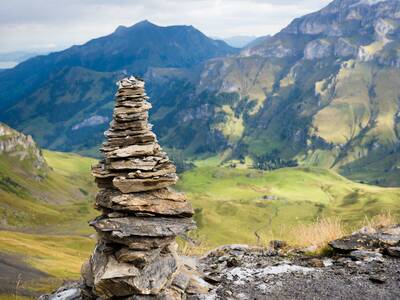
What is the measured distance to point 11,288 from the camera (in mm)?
76188

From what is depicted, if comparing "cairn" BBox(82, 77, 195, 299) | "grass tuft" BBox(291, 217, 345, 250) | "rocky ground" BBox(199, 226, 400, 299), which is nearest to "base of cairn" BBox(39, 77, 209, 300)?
"cairn" BBox(82, 77, 195, 299)

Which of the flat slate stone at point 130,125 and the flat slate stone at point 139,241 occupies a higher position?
the flat slate stone at point 130,125

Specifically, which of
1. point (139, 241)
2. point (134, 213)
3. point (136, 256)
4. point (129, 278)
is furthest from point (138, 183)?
point (129, 278)

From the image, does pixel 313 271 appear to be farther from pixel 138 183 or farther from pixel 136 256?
pixel 138 183

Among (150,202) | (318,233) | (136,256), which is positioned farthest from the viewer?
(318,233)

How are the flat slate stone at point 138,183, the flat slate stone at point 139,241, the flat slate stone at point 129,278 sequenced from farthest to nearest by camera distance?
the flat slate stone at point 138,183 < the flat slate stone at point 139,241 < the flat slate stone at point 129,278

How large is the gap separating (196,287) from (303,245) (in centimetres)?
927

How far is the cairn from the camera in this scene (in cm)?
2294

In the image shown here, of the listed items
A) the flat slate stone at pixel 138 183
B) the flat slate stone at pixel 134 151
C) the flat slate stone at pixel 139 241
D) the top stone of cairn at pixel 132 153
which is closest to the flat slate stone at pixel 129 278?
the flat slate stone at pixel 139 241

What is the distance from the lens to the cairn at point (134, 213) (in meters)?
22.9

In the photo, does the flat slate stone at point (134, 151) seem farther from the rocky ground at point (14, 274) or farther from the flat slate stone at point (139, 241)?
the rocky ground at point (14, 274)

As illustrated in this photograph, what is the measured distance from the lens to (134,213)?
2442 centimetres

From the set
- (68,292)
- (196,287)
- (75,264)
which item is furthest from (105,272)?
(75,264)

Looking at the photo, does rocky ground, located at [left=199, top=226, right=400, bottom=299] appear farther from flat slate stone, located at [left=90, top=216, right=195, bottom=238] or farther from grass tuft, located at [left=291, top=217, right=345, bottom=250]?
flat slate stone, located at [left=90, top=216, right=195, bottom=238]
